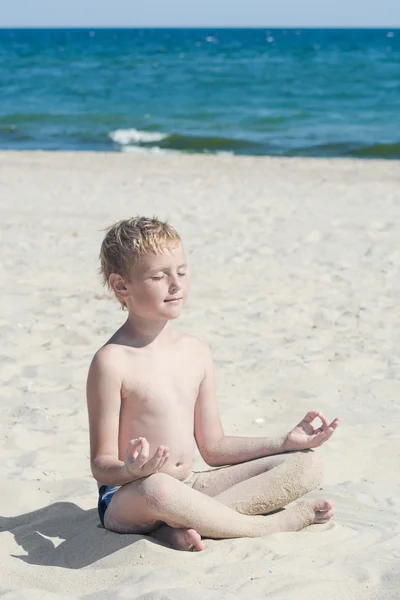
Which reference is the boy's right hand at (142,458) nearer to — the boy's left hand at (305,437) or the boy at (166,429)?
the boy at (166,429)

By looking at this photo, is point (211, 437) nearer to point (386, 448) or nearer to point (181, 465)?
point (181, 465)

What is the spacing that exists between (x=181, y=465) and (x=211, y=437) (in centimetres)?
20

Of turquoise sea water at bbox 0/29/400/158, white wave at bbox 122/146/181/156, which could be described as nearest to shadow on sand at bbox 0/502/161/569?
white wave at bbox 122/146/181/156

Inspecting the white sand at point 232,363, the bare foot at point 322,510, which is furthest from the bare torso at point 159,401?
the bare foot at point 322,510

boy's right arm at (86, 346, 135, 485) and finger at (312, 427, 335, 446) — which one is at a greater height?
boy's right arm at (86, 346, 135, 485)

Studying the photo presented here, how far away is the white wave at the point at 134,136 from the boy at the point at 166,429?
1514 cm

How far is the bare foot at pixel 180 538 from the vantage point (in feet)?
8.66

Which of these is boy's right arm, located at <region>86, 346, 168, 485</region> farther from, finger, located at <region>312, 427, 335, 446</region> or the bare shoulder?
finger, located at <region>312, 427, 335, 446</region>

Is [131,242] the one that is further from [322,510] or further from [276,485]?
[322,510]

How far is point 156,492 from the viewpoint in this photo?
2.60 metres

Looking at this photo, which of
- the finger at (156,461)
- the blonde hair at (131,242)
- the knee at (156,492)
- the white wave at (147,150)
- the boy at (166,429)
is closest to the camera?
the finger at (156,461)

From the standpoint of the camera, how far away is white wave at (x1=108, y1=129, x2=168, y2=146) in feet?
59.1

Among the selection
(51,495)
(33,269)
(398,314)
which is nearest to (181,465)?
(51,495)

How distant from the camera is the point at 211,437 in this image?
10.1ft
